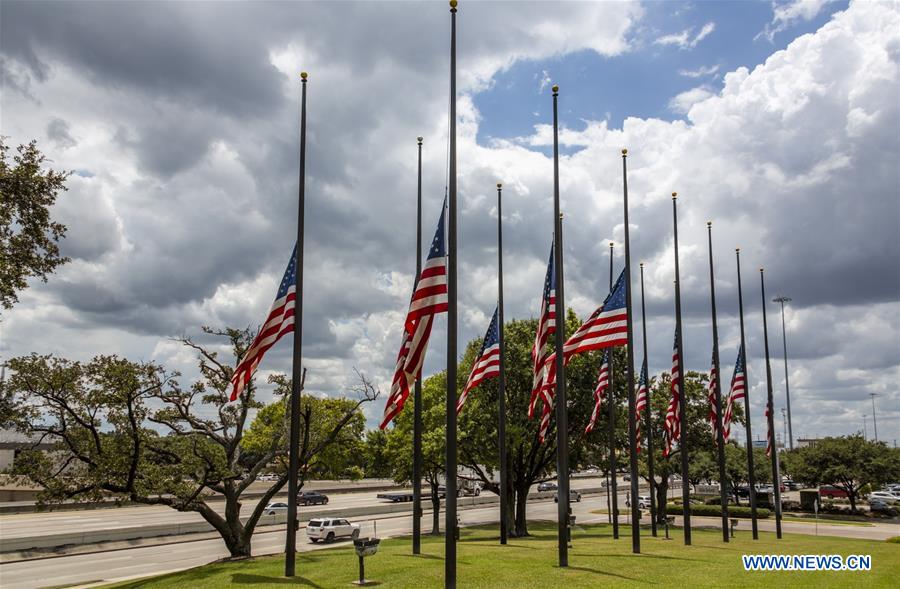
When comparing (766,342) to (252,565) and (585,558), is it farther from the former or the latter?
(252,565)

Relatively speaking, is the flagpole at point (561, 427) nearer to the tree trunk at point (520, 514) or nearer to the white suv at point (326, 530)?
the tree trunk at point (520, 514)

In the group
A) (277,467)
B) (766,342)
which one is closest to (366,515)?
(277,467)

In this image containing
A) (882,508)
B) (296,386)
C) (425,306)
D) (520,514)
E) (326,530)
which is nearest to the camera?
(425,306)

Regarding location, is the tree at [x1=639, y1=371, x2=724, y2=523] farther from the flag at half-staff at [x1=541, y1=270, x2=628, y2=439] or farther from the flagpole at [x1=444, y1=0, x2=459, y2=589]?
the flagpole at [x1=444, y1=0, x2=459, y2=589]

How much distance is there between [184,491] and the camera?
22547mm

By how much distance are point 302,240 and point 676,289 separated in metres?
16.3

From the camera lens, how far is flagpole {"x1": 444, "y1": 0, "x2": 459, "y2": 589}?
14.5 metres

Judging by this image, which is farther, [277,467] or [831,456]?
[831,456]

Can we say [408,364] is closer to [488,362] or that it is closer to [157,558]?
[488,362]

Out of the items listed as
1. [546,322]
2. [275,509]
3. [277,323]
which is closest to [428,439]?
[546,322]

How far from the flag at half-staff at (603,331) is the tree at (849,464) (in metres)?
53.1

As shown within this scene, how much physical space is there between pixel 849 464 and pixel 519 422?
4292cm

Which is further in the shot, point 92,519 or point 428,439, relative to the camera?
point 92,519

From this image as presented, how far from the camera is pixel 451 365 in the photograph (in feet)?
49.8
